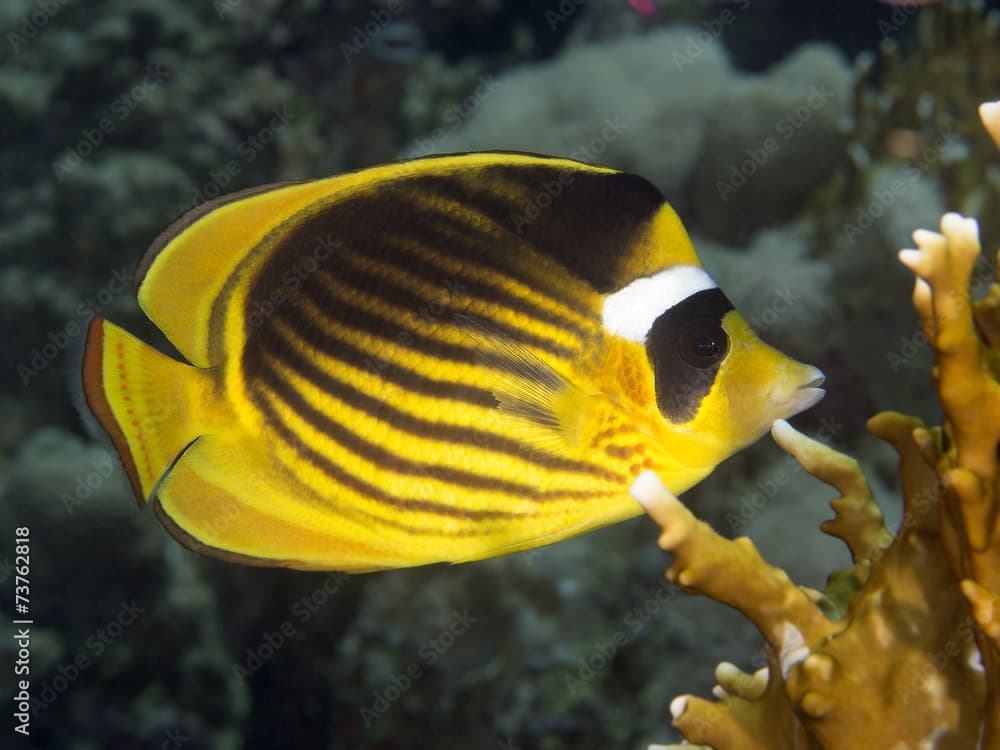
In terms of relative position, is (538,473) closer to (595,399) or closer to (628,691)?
(595,399)

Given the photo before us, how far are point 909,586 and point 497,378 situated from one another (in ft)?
2.16

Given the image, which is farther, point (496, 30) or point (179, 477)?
point (496, 30)

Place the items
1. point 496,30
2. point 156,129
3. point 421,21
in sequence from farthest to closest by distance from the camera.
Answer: point 496,30
point 421,21
point 156,129

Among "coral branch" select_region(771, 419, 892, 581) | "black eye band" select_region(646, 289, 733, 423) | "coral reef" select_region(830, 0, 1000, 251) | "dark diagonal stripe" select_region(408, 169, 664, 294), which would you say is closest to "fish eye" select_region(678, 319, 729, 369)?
"black eye band" select_region(646, 289, 733, 423)

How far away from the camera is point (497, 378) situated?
0.94 meters

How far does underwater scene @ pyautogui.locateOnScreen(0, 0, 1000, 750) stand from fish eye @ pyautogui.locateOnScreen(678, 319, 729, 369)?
0.04 ft

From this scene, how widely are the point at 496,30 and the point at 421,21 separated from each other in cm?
93

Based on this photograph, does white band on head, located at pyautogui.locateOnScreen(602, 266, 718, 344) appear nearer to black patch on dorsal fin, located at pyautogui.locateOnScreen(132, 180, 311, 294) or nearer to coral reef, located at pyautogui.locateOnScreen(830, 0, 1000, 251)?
black patch on dorsal fin, located at pyautogui.locateOnScreen(132, 180, 311, 294)

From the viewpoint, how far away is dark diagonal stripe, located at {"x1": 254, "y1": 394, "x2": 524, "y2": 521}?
993mm

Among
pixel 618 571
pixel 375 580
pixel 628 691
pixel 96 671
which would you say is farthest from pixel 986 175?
pixel 96 671

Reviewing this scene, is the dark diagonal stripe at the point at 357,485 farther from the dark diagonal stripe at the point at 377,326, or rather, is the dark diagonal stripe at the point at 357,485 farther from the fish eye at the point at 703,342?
the fish eye at the point at 703,342

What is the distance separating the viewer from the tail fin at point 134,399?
969 mm

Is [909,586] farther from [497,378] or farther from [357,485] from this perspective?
[357,485]

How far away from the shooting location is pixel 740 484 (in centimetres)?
307
